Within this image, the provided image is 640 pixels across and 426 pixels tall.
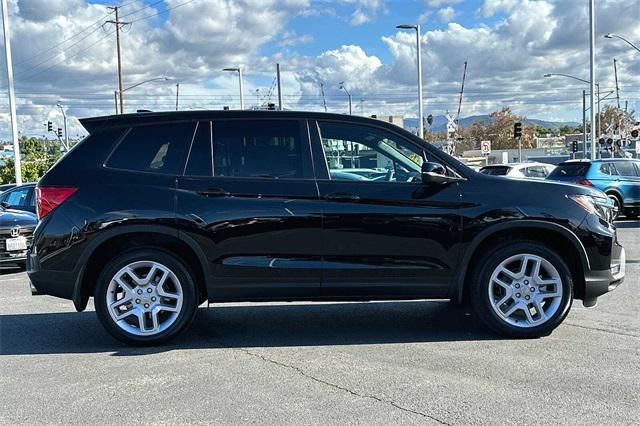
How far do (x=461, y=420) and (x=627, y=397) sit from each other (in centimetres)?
119

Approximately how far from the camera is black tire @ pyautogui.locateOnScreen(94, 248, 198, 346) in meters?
5.21

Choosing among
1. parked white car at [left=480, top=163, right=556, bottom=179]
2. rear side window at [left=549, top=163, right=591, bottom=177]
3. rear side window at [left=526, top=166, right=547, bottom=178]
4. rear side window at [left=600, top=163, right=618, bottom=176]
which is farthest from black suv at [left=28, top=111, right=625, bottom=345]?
rear side window at [left=526, top=166, right=547, bottom=178]

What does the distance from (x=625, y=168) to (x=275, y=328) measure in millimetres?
13748

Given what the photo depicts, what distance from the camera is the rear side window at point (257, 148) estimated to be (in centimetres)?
528

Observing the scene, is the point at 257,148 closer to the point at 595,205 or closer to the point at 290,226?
the point at 290,226

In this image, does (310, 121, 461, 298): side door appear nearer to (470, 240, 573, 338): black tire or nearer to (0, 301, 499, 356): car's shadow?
(470, 240, 573, 338): black tire

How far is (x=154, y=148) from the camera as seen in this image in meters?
5.39

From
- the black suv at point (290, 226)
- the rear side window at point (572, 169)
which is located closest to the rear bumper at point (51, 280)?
the black suv at point (290, 226)

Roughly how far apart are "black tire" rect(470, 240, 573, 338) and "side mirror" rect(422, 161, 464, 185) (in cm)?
72

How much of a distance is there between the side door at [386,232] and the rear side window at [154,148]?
3.88 feet

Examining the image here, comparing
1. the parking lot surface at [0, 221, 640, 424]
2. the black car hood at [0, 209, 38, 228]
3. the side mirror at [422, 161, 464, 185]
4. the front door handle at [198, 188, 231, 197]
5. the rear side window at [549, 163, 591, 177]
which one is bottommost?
the parking lot surface at [0, 221, 640, 424]

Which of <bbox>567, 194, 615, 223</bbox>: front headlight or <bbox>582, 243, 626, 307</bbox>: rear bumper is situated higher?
<bbox>567, 194, 615, 223</bbox>: front headlight

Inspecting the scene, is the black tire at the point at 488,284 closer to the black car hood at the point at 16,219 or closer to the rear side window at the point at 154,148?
the rear side window at the point at 154,148

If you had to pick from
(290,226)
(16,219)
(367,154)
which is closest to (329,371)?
(290,226)
